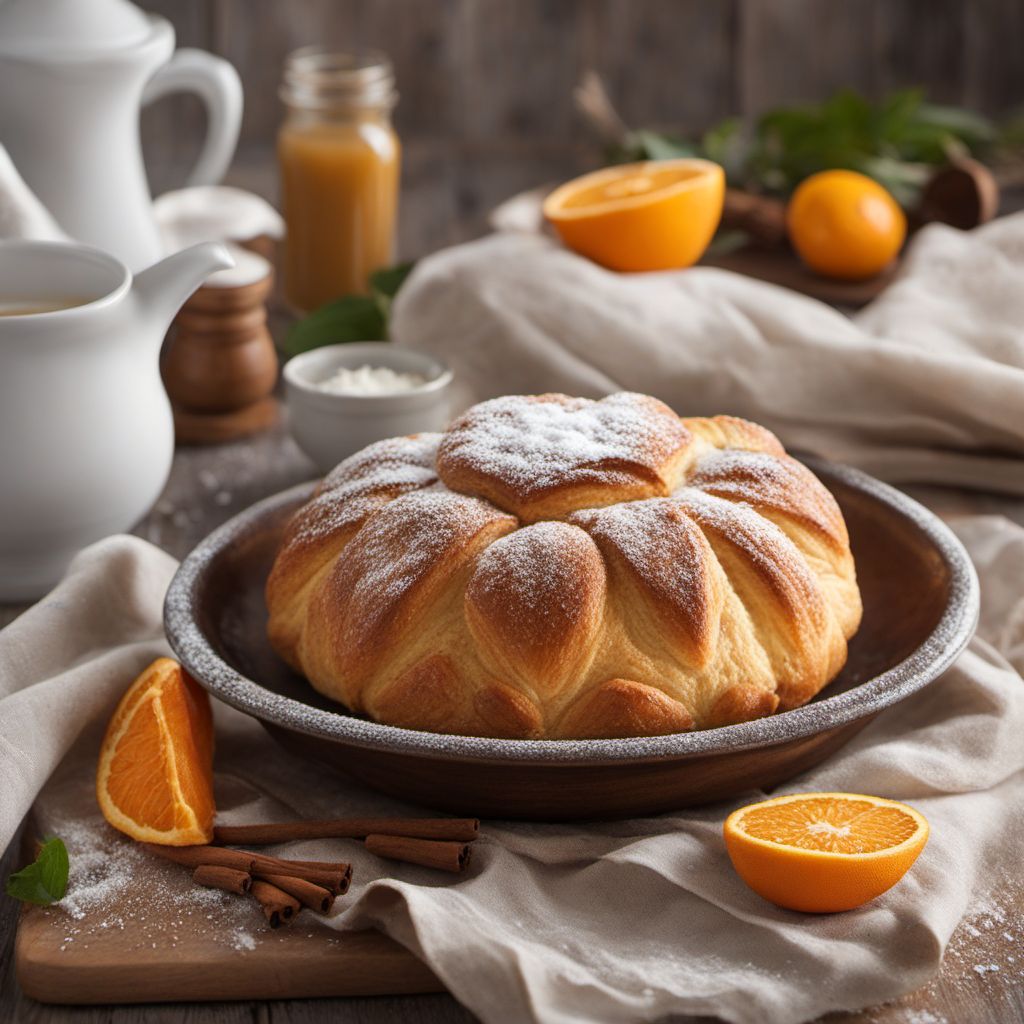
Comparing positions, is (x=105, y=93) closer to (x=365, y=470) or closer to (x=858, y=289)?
(x=365, y=470)

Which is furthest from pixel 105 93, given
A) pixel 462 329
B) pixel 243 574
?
pixel 243 574

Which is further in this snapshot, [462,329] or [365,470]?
[462,329]

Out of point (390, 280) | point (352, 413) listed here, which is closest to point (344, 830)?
point (352, 413)

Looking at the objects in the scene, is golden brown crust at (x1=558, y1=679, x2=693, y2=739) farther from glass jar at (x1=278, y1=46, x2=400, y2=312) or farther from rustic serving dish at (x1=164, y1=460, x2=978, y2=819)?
glass jar at (x1=278, y1=46, x2=400, y2=312)

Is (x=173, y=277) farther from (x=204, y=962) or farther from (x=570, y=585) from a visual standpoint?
(x=204, y=962)

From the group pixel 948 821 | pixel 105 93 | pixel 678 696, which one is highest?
pixel 105 93

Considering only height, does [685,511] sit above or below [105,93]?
below

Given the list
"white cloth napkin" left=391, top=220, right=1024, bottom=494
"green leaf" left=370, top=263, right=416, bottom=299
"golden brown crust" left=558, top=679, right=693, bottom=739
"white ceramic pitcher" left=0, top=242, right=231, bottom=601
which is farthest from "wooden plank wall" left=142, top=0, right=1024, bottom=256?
"golden brown crust" left=558, top=679, right=693, bottom=739
